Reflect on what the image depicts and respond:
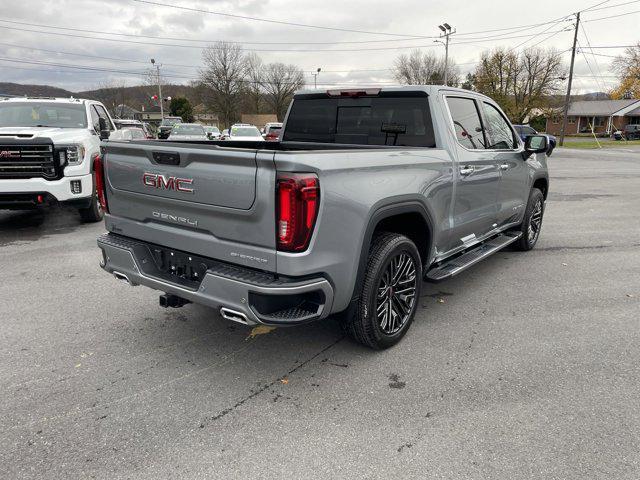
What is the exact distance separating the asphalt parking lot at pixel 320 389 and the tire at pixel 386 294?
0.58 ft

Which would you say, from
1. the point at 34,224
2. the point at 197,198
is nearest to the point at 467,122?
the point at 197,198

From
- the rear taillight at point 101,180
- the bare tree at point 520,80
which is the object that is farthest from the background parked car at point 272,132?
the bare tree at point 520,80

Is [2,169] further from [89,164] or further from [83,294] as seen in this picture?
[83,294]

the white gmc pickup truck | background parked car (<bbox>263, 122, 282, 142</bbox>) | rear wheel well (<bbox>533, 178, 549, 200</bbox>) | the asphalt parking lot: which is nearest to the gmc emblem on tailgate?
the asphalt parking lot

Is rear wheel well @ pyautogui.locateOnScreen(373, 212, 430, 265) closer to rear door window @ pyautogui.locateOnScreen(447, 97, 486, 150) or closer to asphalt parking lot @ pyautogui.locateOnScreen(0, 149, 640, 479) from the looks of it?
Result: asphalt parking lot @ pyautogui.locateOnScreen(0, 149, 640, 479)

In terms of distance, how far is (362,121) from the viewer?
4449 millimetres

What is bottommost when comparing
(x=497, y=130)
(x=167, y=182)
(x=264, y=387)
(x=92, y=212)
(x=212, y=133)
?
(x=264, y=387)

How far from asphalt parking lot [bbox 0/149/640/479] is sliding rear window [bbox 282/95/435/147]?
5.38 ft

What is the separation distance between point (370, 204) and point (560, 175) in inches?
652

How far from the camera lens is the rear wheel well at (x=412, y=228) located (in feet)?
11.8

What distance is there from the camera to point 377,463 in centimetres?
241

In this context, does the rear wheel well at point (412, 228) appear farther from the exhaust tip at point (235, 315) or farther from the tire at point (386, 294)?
the exhaust tip at point (235, 315)

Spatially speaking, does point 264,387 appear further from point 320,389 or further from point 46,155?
point 46,155

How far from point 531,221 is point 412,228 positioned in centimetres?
333
